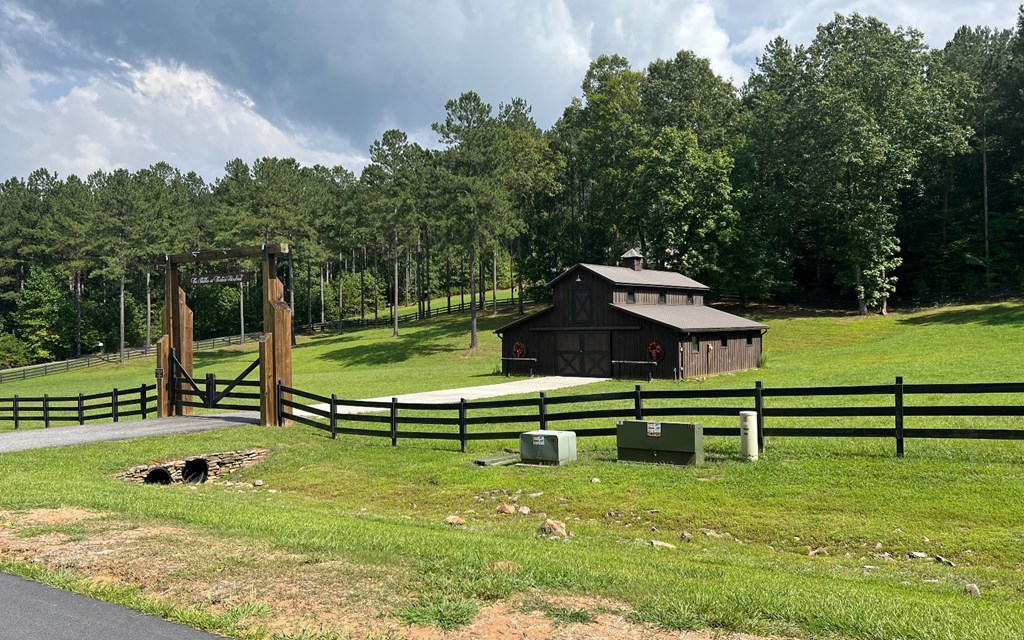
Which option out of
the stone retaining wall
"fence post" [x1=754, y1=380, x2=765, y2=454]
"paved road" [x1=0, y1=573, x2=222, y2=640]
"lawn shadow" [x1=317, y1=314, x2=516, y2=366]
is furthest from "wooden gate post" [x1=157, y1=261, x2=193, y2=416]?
"lawn shadow" [x1=317, y1=314, x2=516, y2=366]

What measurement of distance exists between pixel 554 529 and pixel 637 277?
30.0 m

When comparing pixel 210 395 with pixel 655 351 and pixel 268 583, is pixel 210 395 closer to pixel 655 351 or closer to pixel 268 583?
pixel 268 583

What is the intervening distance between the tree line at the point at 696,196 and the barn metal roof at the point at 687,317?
50.6 feet

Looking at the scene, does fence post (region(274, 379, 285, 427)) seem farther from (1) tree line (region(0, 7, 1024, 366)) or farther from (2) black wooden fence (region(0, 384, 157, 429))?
(1) tree line (region(0, 7, 1024, 366))

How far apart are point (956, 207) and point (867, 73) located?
592 inches

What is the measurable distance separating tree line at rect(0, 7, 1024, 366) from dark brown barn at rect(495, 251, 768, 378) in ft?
45.8

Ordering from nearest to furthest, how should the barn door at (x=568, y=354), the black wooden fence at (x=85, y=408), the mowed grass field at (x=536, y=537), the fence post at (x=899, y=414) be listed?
the mowed grass field at (x=536, y=537) → the fence post at (x=899, y=414) → the black wooden fence at (x=85, y=408) → the barn door at (x=568, y=354)

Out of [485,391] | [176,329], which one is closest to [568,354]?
[485,391]

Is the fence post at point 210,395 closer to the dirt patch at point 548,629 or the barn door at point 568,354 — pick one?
the dirt patch at point 548,629

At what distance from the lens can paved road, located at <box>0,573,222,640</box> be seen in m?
5.08

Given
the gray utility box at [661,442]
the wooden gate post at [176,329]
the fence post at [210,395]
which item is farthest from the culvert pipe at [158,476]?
the gray utility box at [661,442]

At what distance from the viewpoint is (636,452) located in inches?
506

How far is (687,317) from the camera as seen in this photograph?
36.4 m

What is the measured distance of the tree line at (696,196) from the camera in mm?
52125
